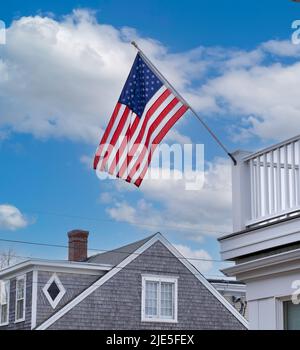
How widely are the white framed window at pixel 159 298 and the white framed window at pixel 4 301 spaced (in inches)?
203

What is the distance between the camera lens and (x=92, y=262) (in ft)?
106

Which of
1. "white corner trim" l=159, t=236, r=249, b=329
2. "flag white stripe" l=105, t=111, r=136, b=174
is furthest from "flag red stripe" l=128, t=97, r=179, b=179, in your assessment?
"white corner trim" l=159, t=236, r=249, b=329

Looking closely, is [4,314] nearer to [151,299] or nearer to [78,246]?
[78,246]

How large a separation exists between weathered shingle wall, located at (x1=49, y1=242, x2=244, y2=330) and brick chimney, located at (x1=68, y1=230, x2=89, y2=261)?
2.31 m

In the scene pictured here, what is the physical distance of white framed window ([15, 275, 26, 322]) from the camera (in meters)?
30.6

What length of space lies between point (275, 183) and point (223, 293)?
2631 cm

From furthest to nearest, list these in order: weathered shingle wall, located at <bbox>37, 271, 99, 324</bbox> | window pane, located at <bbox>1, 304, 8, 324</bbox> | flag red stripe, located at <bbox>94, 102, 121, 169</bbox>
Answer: window pane, located at <bbox>1, 304, 8, 324</bbox>
weathered shingle wall, located at <bbox>37, 271, 99, 324</bbox>
flag red stripe, located at <bbox>94, 102, 121, 169</bbox>

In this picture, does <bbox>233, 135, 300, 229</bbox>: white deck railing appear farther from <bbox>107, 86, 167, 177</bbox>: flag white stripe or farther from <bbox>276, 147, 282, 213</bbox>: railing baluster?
<bbox>107, 86, 167, 177</bbox>: flag white stripe

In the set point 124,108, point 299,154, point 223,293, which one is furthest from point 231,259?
point 223,293

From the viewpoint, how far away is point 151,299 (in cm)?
3136

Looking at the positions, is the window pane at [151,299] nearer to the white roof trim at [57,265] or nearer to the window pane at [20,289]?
the white roof trim at [57,265]

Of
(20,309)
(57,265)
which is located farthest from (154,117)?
(20,309)

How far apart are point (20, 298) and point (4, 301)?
1522 mm

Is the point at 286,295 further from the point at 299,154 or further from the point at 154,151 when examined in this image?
the point at 154,151
